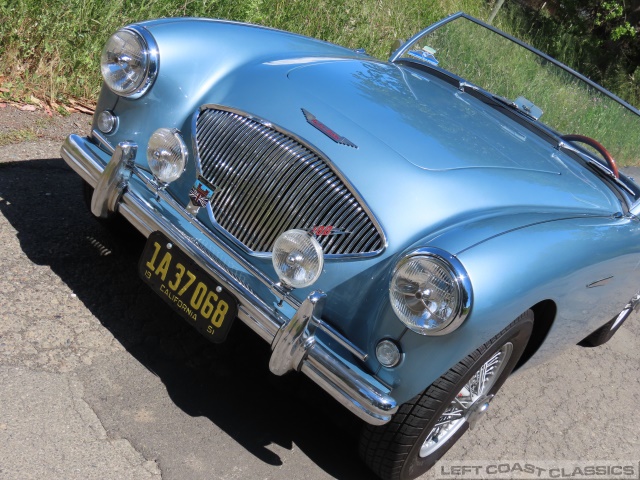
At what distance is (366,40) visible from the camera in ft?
24.3

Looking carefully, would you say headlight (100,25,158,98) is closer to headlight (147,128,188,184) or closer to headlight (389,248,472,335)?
headlight (147,128,188,184)

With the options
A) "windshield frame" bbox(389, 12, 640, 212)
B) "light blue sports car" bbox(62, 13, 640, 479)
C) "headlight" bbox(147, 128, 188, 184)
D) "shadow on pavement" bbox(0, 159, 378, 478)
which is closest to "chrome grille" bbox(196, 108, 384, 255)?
"light blue sports car" bbox(62, 13, 640, 479)

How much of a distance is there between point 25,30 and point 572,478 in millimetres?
4125

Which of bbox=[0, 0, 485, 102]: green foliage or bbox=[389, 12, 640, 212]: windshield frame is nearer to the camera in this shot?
bbox=[389, 12, 640, 212]: windshield frame

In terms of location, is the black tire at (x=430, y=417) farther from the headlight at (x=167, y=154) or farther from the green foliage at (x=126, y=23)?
the green foliage at (x=126, y=23)

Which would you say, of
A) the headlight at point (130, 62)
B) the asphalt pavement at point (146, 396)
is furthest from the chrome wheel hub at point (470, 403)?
the headlight at point (130, 62)

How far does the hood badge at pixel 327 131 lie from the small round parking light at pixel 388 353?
822 millimetres

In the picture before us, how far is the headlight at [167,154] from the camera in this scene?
3010 millimetres

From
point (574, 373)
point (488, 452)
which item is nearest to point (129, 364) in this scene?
point (488, 452)

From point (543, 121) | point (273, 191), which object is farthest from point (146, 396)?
point (543, 121)

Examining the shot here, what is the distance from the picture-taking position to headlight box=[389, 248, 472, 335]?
2410 millimetres

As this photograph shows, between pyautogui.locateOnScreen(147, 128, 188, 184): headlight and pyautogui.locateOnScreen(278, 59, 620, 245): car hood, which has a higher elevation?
pyautogui.locateOnScreen(278, 59, 620, 245): car hood

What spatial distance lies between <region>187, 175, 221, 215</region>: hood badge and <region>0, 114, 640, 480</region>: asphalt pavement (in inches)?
25.2

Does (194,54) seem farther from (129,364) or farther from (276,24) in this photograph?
(276,24)
